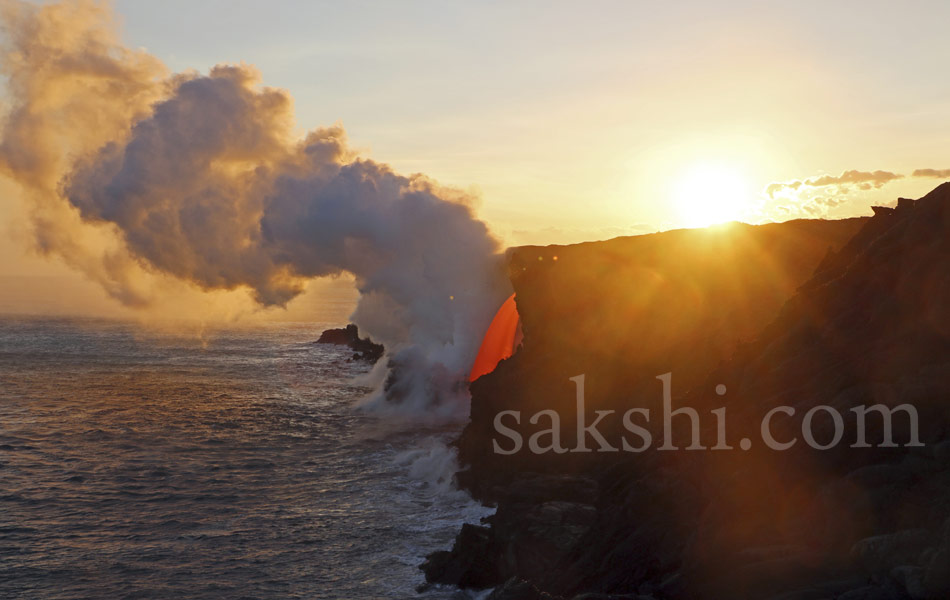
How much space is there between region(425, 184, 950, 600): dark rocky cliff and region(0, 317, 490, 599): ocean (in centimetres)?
445

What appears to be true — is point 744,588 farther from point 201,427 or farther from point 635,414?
point 201,427

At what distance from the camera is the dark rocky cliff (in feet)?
61.1

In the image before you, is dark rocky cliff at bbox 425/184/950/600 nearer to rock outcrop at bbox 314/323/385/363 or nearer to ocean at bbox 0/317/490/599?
ocean at bbox 0/317/490/599

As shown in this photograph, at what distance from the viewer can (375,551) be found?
3341cm

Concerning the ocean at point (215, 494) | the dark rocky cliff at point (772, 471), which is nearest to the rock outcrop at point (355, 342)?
the ocean at point (215, 494)

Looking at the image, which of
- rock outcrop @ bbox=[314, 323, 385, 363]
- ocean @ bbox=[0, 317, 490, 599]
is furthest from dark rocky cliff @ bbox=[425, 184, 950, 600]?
rock outcrop @ bbox=[314, 323, 385, 363]

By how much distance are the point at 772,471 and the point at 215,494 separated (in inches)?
1183

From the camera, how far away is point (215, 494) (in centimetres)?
4144

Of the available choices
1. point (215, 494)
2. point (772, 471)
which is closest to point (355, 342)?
point (215, 494)

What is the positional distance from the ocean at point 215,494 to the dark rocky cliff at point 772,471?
4.45 m

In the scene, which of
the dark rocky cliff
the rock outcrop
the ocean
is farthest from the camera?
the rock outcrop

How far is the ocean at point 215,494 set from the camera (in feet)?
99.7

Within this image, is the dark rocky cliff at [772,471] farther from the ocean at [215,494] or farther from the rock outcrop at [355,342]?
the rock outcrop at [355,342]

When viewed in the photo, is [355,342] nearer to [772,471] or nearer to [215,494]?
[215,494]
